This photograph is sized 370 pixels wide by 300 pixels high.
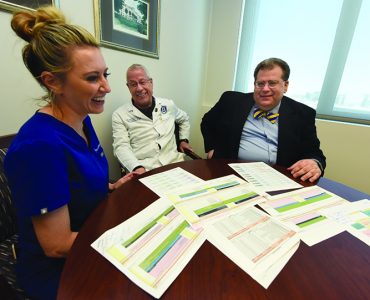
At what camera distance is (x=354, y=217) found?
78 centimetres

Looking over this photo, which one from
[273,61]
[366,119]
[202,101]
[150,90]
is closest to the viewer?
[273,61]

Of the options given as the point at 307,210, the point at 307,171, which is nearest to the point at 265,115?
the point at 307,171

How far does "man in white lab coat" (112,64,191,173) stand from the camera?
1694 mm

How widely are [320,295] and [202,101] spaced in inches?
103

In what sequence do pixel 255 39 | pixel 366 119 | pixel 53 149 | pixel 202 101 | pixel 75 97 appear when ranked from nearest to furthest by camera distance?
1. pixel 53 149
2. pixel 75 97
3. pixel 366 119
4. pixel 255 39
5. pixel 202 101

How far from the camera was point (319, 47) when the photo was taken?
6.81 feet

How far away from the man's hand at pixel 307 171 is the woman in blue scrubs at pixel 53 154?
955 mm

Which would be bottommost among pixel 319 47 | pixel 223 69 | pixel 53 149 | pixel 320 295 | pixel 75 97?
pixel 320 295

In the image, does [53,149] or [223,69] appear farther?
[223,69]

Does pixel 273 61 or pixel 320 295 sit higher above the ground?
pixel 273 61

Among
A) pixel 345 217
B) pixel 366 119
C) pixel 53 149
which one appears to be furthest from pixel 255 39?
pixel 53 149

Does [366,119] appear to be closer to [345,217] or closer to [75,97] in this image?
[345,217]

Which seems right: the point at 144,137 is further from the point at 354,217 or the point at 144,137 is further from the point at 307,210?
the point at 354,217

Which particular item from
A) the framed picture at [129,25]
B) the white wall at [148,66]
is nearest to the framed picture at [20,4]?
the white wall at [148,66]
